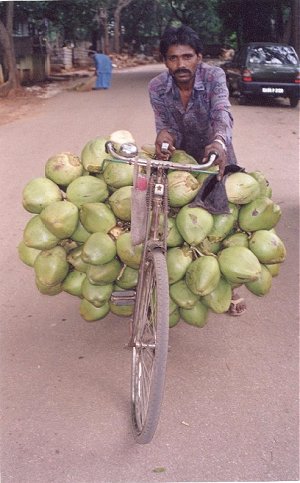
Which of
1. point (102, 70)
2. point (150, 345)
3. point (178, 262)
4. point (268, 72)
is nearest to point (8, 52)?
point (102, 70)

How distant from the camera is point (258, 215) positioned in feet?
9.36

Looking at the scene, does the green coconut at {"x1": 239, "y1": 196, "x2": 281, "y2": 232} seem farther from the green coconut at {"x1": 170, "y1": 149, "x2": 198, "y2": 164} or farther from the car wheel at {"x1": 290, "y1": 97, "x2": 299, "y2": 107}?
the car wheel at {"x1": 290, "y1": 97, "x2": 299, "y2": 107}

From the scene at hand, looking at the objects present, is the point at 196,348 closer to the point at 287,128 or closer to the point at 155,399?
the point at 155,399

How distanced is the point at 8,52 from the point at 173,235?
14.7 m

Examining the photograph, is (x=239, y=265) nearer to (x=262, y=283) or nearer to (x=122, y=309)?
(x=262, y=283)

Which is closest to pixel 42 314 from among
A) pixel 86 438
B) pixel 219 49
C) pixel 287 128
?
pixel 86 438

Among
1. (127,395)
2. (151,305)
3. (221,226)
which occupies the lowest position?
(127,395)

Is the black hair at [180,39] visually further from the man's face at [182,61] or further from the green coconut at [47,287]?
the green coconut at [47,287]

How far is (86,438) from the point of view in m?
2.58

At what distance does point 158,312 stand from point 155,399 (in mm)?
356

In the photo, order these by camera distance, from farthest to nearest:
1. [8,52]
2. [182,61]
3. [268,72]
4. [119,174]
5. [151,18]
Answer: [151,18] → [8,52] → [268,72] → [182,61] → [119,174]

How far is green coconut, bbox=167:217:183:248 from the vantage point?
275cm

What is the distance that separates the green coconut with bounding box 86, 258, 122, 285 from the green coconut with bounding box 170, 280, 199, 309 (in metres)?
0.32

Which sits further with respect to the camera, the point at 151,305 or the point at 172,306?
the point at 172,306
